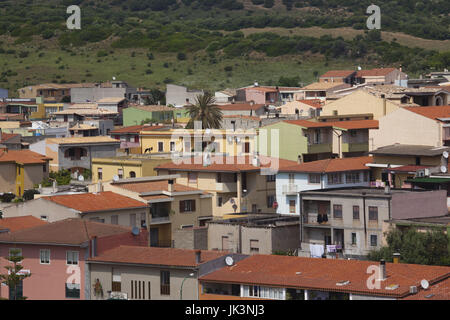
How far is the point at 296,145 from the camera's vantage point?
59.3 meters

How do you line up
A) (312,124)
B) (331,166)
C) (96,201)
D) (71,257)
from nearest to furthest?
(71,257) → (96,201) → (331,166) → (312,124)

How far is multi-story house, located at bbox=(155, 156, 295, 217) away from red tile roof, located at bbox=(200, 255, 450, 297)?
18.6 m

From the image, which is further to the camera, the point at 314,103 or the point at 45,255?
the point at 314,103

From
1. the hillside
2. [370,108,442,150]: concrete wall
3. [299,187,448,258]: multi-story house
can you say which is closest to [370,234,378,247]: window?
[299,187,448,258]: multi-story house

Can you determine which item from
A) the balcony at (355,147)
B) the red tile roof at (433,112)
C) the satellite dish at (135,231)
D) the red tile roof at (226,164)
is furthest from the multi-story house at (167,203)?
the red tile roof at (433,112)

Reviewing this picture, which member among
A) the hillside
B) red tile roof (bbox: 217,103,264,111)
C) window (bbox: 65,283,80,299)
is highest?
the hillside

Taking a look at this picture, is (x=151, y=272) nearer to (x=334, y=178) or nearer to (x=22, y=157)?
(x=334, y=178)

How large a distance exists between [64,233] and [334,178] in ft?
54.0

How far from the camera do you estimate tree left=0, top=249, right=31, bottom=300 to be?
116 feet

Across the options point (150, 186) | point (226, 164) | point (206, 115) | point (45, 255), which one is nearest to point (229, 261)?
point (45, 255)

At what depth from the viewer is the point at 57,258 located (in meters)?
37.2

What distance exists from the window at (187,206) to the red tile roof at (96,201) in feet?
A: 9.74

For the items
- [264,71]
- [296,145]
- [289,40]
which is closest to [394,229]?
[296,145]

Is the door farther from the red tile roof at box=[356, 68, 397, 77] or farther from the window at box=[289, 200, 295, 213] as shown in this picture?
the red tile roof at box=[356, 68, 397, 77]
